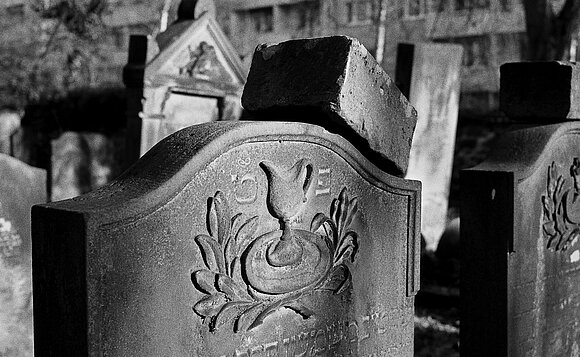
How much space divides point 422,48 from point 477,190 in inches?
180

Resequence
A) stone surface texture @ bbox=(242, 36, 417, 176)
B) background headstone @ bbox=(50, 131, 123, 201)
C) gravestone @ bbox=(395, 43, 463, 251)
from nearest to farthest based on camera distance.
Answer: stone surface texture @ bbox=(242, 36, 417, 176), gravestone @ bbox=(395, 43, 463, 251), background headstone @ bbox=(50, 131, 123, 201)

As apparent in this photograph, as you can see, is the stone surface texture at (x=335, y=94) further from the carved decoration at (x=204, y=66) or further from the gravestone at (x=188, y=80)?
the carved decoration at (x=204, y=66)

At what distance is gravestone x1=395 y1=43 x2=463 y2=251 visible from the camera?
330 inches

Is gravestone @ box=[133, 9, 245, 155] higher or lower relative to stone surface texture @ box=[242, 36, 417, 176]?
higher

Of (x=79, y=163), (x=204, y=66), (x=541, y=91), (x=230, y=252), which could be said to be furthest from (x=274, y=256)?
(x=79, y=163)

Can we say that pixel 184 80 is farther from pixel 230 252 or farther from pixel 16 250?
pixel 230 252

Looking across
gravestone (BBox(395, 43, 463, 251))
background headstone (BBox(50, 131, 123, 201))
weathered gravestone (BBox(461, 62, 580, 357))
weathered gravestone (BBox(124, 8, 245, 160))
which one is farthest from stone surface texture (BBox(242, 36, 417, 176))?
background headstone (BBox(50, 131, 123, 201))

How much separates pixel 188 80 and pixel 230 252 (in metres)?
5.28

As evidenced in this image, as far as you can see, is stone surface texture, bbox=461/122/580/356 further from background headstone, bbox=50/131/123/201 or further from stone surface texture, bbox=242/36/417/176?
background headstone, bbox=50/131/123/201

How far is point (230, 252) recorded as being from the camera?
2408 millimetres

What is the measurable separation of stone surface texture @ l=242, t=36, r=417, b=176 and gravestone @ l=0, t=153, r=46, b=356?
1.95m

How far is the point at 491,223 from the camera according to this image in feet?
13.1

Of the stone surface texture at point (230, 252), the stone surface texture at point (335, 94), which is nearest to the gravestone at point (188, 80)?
the stone surface texture at point (335, 94)

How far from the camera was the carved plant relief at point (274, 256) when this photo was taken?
7.79 ft
